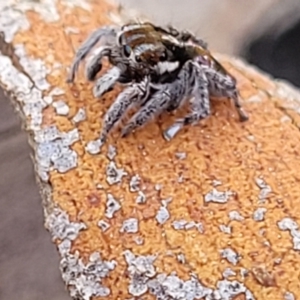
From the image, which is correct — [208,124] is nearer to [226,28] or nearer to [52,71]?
[52,71]

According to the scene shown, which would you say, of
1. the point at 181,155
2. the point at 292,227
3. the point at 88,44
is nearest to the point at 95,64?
the point at 88,44

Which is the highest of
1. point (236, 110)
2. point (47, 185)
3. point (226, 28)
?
point (236, 110)

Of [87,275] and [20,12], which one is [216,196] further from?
[20,12]

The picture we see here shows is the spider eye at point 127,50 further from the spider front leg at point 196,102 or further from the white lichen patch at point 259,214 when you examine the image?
the white lichen patch at point 259,214

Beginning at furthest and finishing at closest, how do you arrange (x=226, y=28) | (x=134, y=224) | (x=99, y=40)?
(x=226, y=28) < (x=99, y=40) < (x=134, y=224)

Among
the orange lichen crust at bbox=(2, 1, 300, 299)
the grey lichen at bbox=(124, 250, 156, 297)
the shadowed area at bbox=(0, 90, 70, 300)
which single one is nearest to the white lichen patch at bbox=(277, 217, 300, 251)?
the orange lichen crust at bbox=(2, 1, 300, 299)

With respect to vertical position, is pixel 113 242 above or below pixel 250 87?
below

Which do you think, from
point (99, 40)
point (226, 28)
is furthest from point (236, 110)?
point (226, 28)
